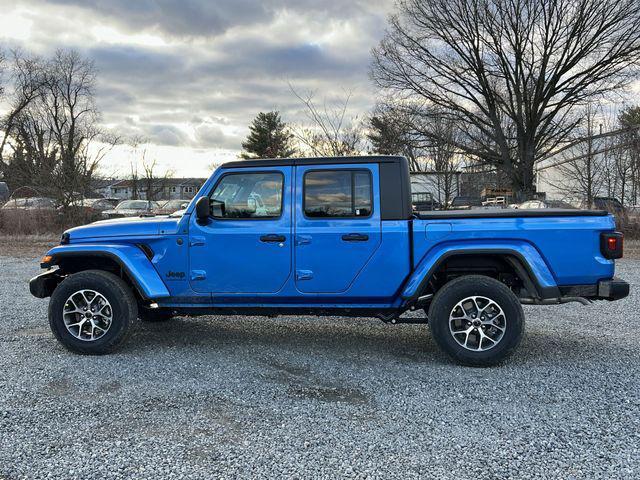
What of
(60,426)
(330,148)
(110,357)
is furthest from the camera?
(330,148)

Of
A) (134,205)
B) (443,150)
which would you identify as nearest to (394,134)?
(443,150)

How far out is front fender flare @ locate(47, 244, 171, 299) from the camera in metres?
4.70

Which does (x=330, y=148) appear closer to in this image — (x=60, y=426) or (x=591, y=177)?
(x=591, y=177)

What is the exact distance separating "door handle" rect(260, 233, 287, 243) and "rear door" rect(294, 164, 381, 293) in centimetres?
13

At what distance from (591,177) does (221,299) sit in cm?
1553

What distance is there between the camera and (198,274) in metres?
4.74

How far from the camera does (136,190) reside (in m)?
35.1

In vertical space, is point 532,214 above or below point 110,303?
above

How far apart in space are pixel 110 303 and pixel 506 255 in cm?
362

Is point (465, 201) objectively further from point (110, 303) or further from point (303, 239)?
point (110, 303)

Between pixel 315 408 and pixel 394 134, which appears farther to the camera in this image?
pixel 394 134

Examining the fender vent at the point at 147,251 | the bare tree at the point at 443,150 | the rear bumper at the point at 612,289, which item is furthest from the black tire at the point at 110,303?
the bare tree at the point at 443,150

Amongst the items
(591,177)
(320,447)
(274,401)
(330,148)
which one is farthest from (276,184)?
(591,177)

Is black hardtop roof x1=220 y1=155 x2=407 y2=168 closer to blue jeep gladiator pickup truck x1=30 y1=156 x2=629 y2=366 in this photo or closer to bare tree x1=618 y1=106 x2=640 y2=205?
blue jeep gladiator pickup truck x1=30 y1=156 x2=629 y2=366
